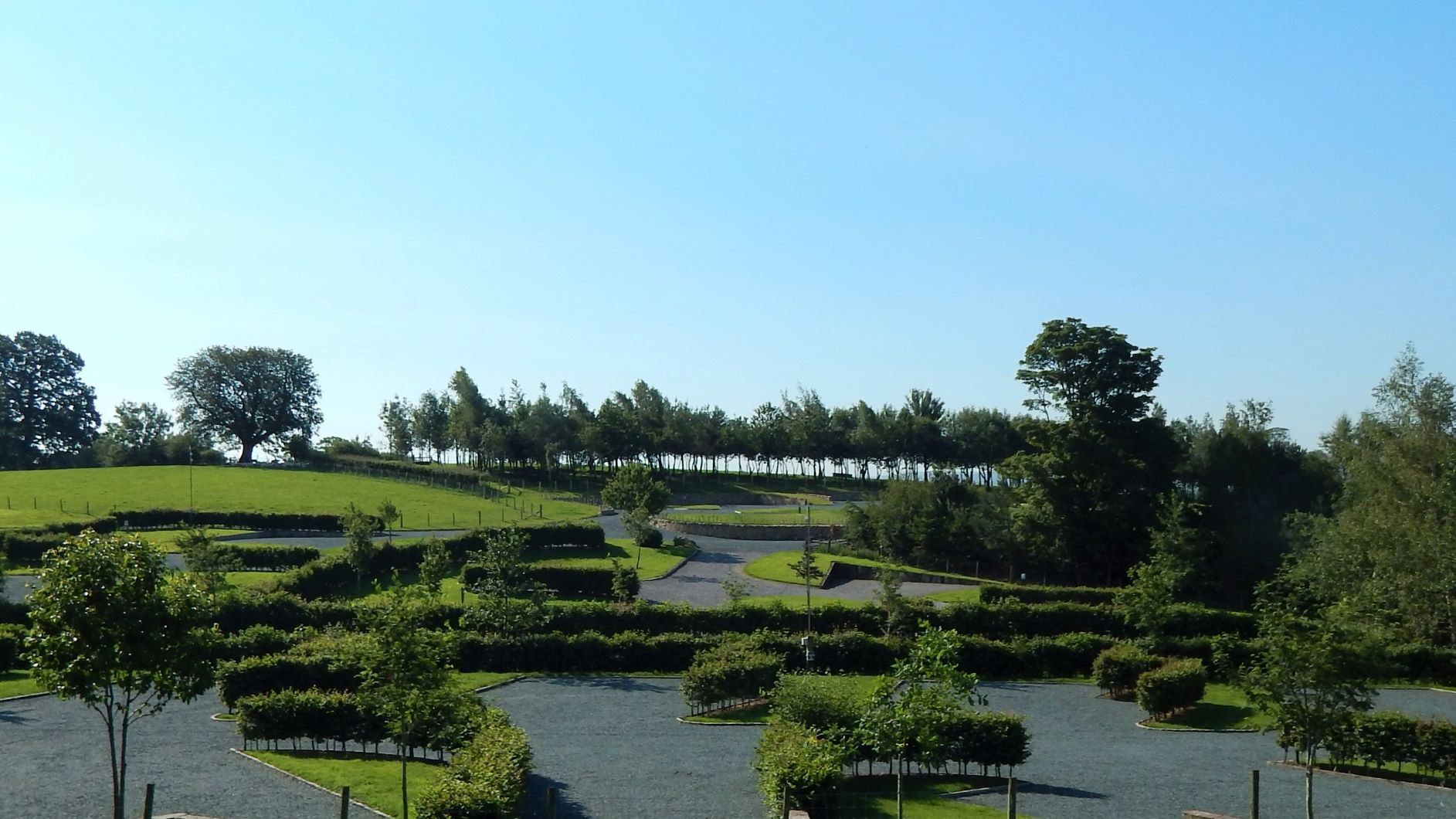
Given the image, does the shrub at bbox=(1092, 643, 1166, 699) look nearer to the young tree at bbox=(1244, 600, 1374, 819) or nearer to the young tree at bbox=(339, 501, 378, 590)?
the young tree at bbox=(1244, 600, 1374, 819)

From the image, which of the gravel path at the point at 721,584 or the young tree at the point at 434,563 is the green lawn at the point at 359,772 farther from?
the gravel path at the point at 721,584

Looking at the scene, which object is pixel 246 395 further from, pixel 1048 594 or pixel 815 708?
pixel 815 708

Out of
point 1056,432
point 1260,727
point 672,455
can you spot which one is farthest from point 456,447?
point 1260,727

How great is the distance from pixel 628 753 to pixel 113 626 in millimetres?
11236

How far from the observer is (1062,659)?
3656cm

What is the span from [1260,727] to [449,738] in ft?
66.2

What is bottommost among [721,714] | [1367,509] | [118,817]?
[721,714]

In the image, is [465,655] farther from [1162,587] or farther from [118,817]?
[1162,587]

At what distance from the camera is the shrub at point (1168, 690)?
28.3 meters

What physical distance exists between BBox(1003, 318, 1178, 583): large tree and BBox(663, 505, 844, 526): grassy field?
15.3 metres

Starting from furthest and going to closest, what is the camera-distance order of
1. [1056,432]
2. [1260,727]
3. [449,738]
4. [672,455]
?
1. [672,455]
2. [1056,432]
3. [1260,727]
4. [449,738]

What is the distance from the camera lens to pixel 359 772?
19984mm

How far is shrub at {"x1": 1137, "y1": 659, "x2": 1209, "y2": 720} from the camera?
2834 cm

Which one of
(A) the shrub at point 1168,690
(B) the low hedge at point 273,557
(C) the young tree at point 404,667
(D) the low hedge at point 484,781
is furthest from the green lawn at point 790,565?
(C) the young tree at point 404,667
